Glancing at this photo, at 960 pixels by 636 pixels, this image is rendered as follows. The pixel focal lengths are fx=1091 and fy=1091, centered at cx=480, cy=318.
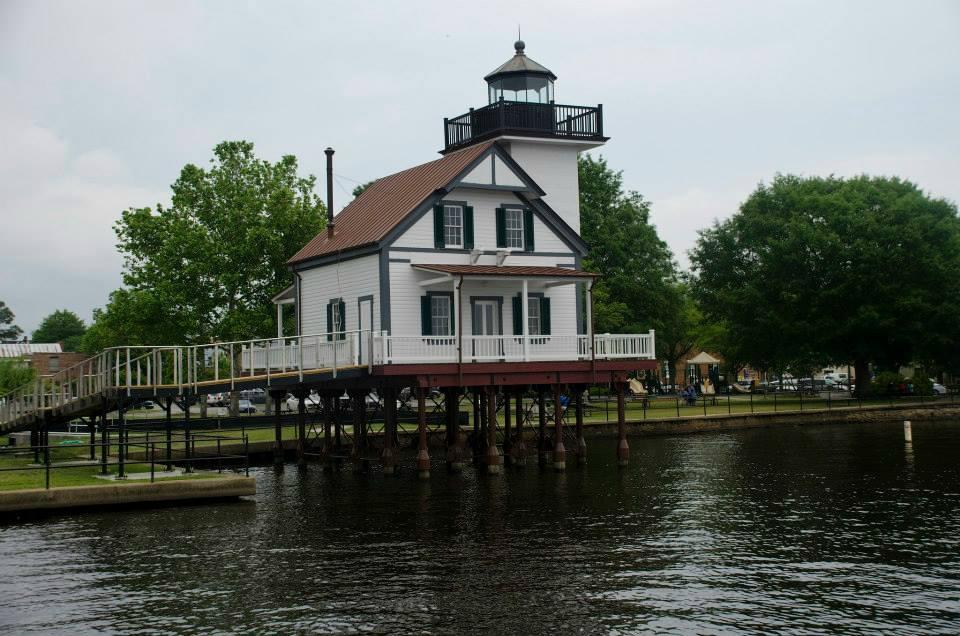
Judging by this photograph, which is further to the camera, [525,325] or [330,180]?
[330,180]

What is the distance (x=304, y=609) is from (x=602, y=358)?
21719mm

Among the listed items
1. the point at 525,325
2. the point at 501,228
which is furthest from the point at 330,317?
the point at 525,325

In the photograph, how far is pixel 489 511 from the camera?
29.3 metres

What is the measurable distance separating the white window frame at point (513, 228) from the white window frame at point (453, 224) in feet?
5.82

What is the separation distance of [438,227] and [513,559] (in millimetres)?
18211

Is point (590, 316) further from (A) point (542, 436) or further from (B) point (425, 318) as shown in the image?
(A) point (542, 436)

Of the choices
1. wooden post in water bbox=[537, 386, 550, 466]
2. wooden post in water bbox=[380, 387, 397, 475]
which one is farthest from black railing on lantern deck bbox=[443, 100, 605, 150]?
wooden post in water bbox=[380, 387, 397, 475]

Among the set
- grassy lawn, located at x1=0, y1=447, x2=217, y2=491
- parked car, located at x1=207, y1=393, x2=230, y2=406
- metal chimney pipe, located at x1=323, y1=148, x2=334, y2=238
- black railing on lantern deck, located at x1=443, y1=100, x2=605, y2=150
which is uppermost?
black railing on lantern deck, located at x1=443, y1=100, x2=605, y2=150

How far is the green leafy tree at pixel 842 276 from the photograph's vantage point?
225 ft

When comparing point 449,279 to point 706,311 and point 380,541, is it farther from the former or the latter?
point 706,311

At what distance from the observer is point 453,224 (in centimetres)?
3931

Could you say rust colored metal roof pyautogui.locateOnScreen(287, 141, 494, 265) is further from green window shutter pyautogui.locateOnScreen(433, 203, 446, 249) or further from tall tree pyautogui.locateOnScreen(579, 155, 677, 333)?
tall tree pyautogui.locateOnScreen(579, 155, 677, 333)

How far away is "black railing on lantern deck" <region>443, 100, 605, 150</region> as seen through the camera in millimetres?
44594

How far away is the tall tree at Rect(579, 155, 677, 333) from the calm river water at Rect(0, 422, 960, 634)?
34.8 metres
